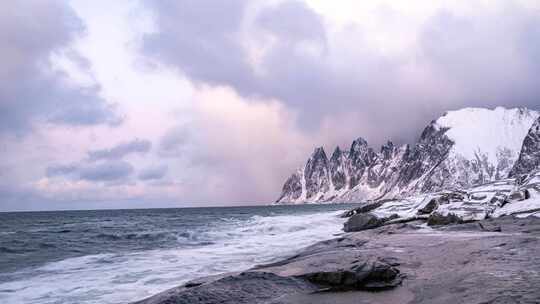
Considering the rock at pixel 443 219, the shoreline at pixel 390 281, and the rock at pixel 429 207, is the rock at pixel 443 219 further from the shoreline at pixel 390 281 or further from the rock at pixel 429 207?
the shoreline at pixel 390 281

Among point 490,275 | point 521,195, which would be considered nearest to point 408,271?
point 490,275

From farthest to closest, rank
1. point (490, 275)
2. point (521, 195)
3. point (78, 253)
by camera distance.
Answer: point (78, 253) → point (521, 195) → point (490, 275)

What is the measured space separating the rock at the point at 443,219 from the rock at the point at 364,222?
7.21 metres

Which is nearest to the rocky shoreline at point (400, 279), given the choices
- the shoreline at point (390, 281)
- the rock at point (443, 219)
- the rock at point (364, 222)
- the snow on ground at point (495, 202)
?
the shoreline at point (390, 281)

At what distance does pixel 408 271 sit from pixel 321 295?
3070 mm

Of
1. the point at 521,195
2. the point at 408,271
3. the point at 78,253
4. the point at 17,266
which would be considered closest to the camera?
the point at 408,271

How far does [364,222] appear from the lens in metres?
35.0

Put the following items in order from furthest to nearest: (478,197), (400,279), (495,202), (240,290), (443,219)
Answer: (478,197), (495,202), (443,219), (400,279), (240,290)

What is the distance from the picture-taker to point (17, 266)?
79.5 feet

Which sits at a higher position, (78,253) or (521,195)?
(521,195)

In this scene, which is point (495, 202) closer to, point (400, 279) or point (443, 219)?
point (443, 219)

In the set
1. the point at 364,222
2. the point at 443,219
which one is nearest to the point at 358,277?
the point at 443,219

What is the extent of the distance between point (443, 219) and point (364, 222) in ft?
31.0

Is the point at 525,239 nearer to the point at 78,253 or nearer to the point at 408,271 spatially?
the point at 408,271
